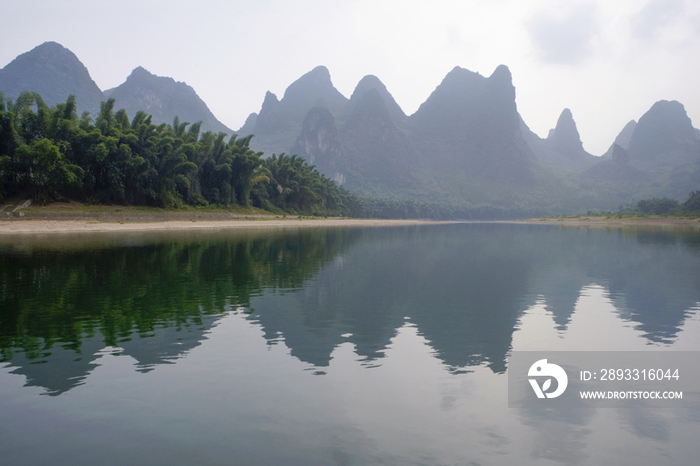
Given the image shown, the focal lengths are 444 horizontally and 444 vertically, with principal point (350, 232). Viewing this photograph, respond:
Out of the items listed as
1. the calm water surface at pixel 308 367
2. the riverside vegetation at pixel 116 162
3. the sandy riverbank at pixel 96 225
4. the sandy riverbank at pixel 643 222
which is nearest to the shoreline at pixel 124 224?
the sandy riverbank at pixel 96 225

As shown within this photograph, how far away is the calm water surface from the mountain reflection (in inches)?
3.2

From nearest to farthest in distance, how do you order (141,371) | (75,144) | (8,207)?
(141,371) → (8,207) → (75,144)

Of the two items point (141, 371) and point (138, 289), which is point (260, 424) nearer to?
point (141, 371)

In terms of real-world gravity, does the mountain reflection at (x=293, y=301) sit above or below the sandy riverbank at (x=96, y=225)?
below

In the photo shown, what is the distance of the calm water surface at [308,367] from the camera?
223 inches

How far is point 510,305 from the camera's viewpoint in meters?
14.6

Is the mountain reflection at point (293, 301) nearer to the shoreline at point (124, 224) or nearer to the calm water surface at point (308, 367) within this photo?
the calm water surface at point (308, 367)

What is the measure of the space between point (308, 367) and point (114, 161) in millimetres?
53581

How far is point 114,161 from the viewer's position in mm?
53219

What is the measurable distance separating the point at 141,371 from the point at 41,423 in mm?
2041

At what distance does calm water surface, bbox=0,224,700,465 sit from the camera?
5.66 metres

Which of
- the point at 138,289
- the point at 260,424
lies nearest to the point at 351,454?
the point at 260,424

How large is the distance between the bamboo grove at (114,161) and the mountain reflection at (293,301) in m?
25.3

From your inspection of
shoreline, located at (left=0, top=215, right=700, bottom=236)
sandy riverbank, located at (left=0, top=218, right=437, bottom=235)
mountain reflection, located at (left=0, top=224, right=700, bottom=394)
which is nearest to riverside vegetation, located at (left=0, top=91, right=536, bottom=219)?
shoreline, located at (left=0, top=215, right=700, bottom=236)
